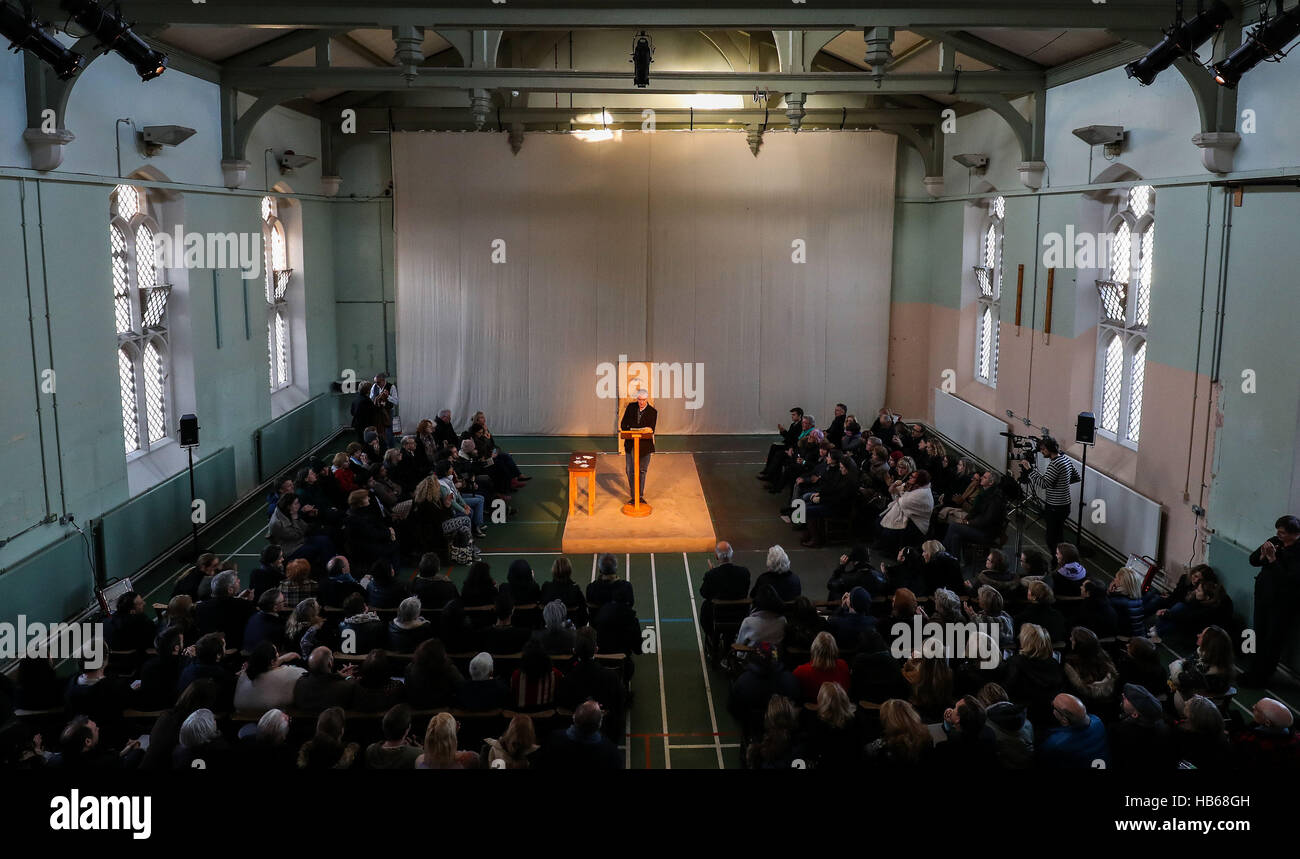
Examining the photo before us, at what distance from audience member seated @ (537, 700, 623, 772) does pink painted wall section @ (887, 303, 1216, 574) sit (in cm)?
645

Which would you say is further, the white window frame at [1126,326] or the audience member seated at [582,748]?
the white window frame at [1126,326]

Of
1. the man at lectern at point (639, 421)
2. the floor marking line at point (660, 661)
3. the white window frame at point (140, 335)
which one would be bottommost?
the floor marking line at point (660, 661)

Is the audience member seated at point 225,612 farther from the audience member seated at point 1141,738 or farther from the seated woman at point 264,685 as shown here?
the audience member seated at point 1141,738

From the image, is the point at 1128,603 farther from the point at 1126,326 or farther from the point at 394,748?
the point at 394,748

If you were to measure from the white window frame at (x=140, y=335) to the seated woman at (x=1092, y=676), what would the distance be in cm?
917

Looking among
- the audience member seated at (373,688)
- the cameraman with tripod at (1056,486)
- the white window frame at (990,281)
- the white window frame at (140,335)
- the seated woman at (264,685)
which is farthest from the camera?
the white window frame at (990,281)

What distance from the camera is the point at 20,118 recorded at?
8305 millimetres

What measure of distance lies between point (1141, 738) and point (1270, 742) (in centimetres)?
65

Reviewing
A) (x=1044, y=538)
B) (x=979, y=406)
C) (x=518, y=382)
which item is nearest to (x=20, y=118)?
(x=518, y=382)

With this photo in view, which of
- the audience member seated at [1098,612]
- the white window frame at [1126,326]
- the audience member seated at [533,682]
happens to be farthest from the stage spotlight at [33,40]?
the white window frame at [1126,326]

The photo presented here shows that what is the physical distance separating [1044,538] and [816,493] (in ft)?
8.93

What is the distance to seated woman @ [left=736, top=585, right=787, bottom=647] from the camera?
7262mm

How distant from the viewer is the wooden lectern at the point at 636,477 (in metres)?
12.0

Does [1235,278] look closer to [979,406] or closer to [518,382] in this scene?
[979,406]
